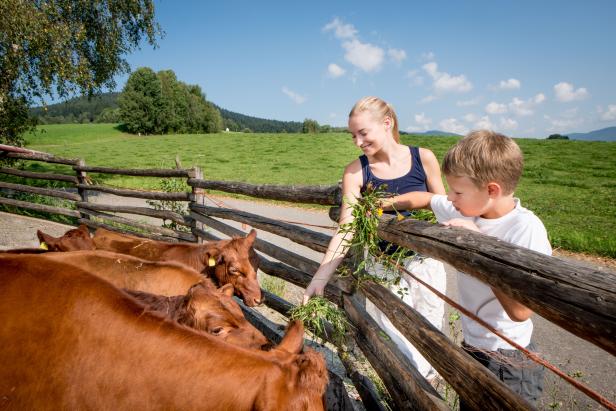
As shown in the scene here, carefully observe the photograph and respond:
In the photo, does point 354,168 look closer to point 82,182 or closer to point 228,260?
point 228,260

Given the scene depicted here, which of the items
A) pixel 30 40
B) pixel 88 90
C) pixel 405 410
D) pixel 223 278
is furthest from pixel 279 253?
pixel 88 90

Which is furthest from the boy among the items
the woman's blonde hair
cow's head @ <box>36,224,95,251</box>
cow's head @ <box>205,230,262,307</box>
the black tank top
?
cow's head @ <box>36,224,95,251</box>

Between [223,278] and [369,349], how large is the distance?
191 cm

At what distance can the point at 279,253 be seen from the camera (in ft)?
14.9

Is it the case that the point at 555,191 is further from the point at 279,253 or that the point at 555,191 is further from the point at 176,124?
the point at 176,124

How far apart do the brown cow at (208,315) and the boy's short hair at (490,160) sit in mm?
1625

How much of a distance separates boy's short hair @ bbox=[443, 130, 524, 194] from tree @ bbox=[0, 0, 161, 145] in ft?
44.1

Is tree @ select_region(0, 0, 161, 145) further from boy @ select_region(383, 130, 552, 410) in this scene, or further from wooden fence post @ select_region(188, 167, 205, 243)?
boy @ select_region(383, 130, 552, 410)

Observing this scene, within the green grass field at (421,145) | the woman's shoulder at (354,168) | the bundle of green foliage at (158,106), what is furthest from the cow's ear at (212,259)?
the bundle of green foliage at (158,106)

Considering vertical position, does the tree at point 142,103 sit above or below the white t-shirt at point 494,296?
above

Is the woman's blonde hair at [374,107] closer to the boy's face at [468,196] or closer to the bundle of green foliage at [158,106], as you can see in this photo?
the boy's face at [468,196]

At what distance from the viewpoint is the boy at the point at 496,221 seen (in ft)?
6.02

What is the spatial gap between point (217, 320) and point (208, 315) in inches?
2.6

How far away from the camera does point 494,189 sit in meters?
1.87
